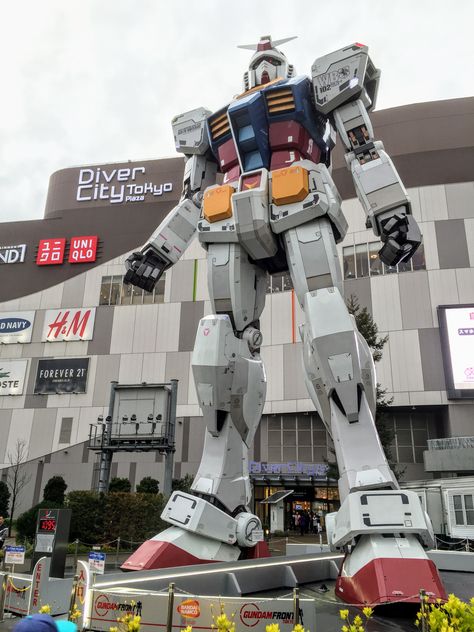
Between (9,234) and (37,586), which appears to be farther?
(9,234)

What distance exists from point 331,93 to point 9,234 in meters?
34.3

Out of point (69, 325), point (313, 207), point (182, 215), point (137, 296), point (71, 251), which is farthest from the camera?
point (71, 251)

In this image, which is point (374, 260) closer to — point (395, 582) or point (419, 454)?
point (419, 454)

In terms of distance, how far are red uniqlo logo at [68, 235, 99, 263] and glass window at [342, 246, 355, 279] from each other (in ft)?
55.1

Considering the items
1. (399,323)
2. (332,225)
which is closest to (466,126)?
(399,323)

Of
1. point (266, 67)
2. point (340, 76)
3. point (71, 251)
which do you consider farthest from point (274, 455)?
point (340, 76)

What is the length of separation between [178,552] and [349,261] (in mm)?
25710

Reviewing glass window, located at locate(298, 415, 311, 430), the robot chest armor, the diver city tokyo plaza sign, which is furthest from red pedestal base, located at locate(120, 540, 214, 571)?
the diver city tokyo plaza sign

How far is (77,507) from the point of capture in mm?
14758

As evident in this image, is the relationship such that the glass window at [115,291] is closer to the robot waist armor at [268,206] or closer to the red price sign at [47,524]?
the red price sign at [47,524]

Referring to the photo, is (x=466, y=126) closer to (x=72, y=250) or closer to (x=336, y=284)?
(x=72, y=250)

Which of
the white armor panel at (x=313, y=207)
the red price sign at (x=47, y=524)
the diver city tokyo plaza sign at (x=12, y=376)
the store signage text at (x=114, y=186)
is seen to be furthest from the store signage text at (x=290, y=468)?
the white armor panel at (x=313, y=207)

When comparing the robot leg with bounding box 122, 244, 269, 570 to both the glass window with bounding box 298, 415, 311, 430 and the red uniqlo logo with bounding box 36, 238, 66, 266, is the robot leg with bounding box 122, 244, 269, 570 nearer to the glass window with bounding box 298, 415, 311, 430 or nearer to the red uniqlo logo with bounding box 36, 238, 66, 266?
the glass window with bounding box 298, 415, 311, 430

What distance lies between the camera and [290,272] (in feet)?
20.5
